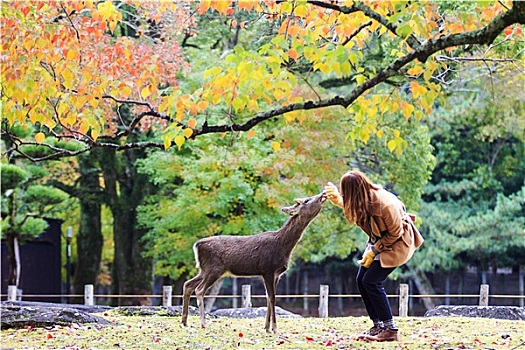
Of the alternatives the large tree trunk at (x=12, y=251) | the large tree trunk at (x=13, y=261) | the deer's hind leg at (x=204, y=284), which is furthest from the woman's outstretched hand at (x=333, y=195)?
the large tree trunk at (x=13, y=261)

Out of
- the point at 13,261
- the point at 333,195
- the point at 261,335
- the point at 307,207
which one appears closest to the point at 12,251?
the point at 13,261

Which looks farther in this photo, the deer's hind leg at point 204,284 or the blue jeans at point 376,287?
the deer's hind leg at point 204,284

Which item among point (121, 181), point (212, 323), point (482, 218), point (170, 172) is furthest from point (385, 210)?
point (482, 218)

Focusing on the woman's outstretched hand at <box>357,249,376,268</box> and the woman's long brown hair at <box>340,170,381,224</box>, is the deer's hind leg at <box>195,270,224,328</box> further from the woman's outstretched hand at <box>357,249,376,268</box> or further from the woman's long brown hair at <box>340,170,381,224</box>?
the woman's long brown hair at <box>340,170,381,224</box>

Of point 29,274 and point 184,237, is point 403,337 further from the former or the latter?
point 29,274

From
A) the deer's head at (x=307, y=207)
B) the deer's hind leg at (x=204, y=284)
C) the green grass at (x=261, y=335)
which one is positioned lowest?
the green grass at (x=261, y=335)

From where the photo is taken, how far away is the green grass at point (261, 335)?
21.8ft

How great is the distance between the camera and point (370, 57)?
1770cm

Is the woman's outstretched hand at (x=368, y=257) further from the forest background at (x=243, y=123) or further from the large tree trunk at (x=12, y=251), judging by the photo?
the large tree trunk at (x=12, y=251)

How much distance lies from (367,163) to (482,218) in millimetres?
5657

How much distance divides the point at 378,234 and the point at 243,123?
2.64 meters

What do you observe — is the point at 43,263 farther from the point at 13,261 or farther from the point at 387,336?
the point at 387,336

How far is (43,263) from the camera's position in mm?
22641

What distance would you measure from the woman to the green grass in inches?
11.7
